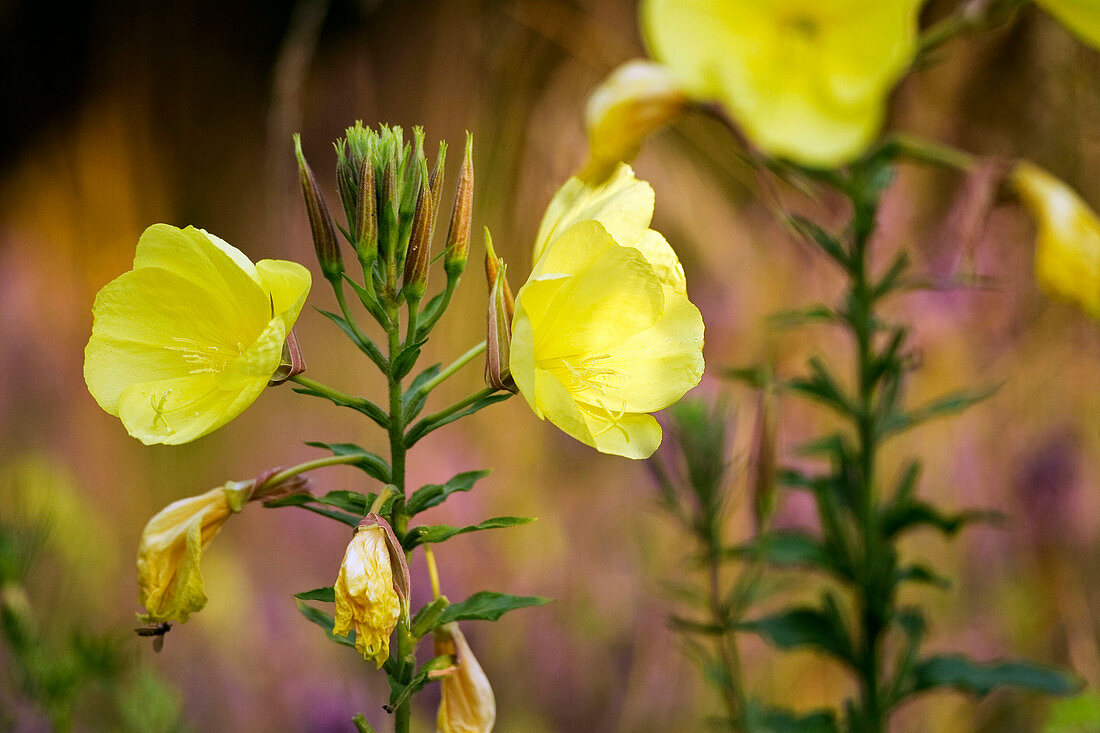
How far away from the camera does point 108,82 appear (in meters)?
2.26

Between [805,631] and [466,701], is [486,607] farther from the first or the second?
→ [805,631]

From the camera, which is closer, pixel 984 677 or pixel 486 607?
pixel 486 607

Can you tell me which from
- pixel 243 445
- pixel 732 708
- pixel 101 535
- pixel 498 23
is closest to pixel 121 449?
pixel 243 445

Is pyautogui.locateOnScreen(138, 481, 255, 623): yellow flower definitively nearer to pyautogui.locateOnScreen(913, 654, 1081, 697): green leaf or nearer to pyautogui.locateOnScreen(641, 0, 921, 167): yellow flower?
pyautogui.locateOnScreen(641, 0, 921, 167): yellow flower

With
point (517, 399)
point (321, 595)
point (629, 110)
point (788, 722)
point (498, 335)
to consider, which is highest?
point (629, 110)

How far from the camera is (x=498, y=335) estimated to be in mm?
385

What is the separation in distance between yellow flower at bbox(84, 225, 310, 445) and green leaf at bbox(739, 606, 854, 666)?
57 cm

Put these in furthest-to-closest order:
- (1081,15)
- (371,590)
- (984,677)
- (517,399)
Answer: (517,399)
(984,677)
(1081,15)
(371,590)

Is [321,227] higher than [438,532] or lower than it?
higher

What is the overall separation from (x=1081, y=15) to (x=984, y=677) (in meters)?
0.59

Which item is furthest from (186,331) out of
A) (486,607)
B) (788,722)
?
(788,722)

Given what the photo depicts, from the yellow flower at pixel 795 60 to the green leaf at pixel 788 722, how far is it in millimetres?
529

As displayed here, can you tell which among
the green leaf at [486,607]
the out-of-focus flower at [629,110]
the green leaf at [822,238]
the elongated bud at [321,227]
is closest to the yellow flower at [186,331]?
the elongated bud at [321,227]

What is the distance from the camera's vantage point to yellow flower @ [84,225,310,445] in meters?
0.37
